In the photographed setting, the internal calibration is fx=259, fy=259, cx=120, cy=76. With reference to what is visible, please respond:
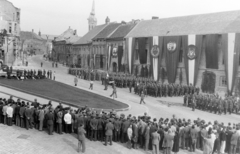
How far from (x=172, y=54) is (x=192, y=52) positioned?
13.5 feet

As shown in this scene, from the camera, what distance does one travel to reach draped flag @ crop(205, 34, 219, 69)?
115 feet

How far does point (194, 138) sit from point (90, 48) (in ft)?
179

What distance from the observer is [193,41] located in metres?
37.7

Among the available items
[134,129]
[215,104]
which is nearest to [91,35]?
[215,104]

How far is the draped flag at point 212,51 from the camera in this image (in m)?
35.2

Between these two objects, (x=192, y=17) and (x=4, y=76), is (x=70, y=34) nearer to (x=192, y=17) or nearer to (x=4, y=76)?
(x=192, y=17)

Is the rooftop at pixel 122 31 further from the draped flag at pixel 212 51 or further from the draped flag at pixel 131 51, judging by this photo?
the draped flag at pixel 212 51

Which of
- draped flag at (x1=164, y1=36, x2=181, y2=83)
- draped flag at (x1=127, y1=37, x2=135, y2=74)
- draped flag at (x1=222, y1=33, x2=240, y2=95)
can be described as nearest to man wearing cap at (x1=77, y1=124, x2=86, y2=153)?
draped flag at (x1=222, y1=33, x2=240, y2=95)

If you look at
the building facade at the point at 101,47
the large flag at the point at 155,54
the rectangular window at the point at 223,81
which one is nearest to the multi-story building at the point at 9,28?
the building facade at the point at 101,47

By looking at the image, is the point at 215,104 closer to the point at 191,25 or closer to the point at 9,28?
the point at 191,25

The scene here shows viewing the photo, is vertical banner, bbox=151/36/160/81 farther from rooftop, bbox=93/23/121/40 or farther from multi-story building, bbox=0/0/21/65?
multi-story building, bbox=0/0/21/65

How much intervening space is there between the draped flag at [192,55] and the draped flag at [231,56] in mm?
4195

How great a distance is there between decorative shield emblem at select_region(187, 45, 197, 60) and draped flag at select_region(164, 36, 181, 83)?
2.41m

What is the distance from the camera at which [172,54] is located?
4103 centimetres
